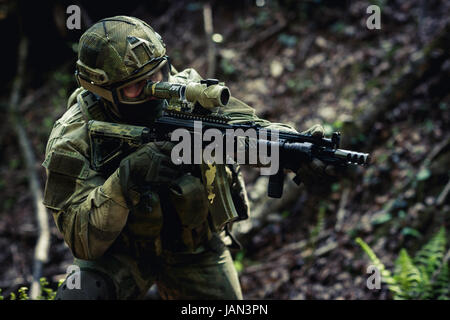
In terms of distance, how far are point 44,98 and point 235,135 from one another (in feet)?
27.6

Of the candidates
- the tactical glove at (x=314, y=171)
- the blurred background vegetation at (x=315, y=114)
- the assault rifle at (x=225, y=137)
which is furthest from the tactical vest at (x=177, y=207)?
the blurred background vegetation at (x=315, y=114)

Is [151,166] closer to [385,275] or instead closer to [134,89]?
[134,89]

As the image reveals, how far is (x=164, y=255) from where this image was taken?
3557 mm

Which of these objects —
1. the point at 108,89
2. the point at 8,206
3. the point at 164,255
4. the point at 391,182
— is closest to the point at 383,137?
the point at 391,182

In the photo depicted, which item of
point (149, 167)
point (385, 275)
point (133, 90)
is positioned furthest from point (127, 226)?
point (385, 275)

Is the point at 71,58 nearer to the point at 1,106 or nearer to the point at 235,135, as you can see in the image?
the point at 1,106

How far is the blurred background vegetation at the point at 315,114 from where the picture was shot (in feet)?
16.0

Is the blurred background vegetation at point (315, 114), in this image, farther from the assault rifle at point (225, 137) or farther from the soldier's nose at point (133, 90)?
the soldier's nose at point (133, 90)

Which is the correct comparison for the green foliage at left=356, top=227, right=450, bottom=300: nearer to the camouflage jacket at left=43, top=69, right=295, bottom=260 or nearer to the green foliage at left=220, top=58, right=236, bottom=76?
the camouflage jacket at left=43, top=69, right=295, bottom=260

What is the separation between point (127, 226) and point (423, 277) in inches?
109

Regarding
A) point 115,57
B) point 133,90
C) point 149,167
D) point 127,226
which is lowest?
point 127,226

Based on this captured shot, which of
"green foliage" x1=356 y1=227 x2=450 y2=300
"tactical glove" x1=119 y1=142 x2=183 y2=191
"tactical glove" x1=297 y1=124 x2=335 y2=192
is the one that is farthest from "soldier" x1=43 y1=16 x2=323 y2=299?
"green foliage" x1=356 y1=227 x2=450 y2=300

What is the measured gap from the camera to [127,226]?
132 inches

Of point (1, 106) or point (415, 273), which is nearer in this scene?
point (415, 273)
